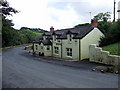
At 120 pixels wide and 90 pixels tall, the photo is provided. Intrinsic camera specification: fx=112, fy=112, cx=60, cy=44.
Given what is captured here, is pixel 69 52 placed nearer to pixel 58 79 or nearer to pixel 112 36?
pixel 112 36

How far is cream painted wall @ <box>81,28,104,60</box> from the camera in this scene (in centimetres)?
2191

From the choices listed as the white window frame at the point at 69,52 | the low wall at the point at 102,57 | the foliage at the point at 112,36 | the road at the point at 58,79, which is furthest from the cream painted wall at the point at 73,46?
the road at the point at 58,79

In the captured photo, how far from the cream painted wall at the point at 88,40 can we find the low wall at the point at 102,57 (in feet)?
10.4

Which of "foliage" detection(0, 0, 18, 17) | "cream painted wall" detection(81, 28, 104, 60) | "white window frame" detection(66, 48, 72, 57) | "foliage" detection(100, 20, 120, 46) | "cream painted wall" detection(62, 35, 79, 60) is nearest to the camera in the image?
"foliage" detection(0, 0, 18, 17)

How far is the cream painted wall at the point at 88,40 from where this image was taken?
71.9 ft

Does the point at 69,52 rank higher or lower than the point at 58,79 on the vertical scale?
higher

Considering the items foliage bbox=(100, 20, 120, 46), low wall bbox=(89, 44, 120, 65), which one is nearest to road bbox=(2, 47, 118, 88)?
low wall bbox=(89, 44, 120, 65)

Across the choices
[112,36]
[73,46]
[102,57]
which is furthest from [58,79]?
[112,36]

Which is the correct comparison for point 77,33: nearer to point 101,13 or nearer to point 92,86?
point 92,86

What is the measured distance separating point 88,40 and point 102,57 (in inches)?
246

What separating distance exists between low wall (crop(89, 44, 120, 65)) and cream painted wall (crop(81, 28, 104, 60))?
3174mm

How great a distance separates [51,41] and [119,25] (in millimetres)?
16228

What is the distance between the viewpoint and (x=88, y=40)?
22547mm

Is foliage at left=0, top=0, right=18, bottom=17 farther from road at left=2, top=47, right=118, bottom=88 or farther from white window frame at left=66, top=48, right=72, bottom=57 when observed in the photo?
white window frame at left=66, top=48, right=72, bottom=57
